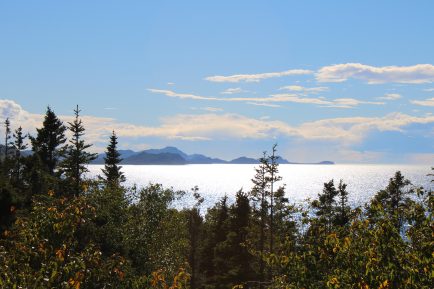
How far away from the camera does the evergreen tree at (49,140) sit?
64.2 m

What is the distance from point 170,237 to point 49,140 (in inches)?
898

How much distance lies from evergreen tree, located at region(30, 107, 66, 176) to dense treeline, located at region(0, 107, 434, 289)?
0.15 metres

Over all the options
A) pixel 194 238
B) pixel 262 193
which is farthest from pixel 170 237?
pixel 194 238

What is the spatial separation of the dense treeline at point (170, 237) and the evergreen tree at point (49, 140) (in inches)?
5.8

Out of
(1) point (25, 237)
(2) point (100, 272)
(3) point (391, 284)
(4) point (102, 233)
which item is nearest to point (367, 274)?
A: (3) point (391, 284)

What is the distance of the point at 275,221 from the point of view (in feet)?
224

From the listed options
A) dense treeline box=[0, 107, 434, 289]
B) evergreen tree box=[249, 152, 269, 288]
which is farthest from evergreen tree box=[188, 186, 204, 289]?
evergreen tree box=[249, 152, 269, 288]

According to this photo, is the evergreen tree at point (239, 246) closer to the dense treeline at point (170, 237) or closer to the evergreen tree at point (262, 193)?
the dense treeline at point (170, 237)

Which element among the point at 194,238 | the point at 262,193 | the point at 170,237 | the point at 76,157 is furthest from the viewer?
the point at 194,238

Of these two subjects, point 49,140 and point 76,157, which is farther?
point 49,140

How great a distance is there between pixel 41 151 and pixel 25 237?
2263 inches

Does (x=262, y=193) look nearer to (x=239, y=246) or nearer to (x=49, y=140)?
(x=239, y=246)

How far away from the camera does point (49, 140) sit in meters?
64.8

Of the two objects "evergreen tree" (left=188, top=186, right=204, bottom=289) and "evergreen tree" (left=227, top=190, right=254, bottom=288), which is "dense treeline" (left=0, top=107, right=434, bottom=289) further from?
"evergreen tree" (left=188, top=186, right=204, bottom=289)
